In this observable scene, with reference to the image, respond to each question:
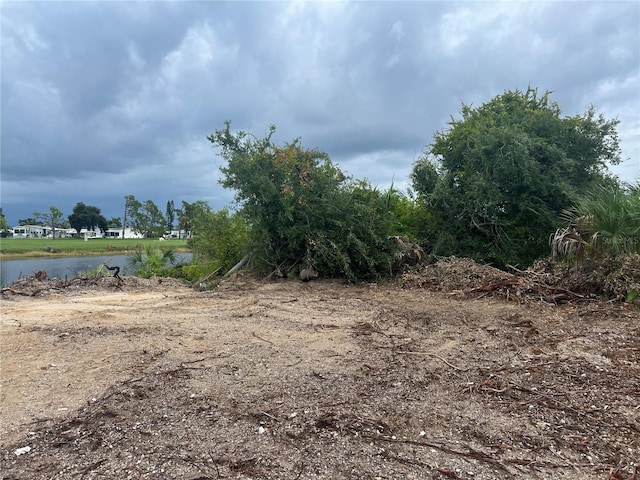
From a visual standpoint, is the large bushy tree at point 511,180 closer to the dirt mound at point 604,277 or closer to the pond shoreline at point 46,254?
the dirt mound at point 604,277

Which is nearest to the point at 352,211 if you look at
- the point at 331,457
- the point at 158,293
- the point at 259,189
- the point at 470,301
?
the point at 259,189

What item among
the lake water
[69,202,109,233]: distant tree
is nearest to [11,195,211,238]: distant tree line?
[69,202,109,233]: distant tree

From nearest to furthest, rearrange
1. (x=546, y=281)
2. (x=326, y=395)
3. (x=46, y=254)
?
1. (x=326, y=395)
2. (x=546, y=281)
3. (x=46, y=254)

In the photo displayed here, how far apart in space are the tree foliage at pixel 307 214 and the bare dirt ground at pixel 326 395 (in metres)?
3.83

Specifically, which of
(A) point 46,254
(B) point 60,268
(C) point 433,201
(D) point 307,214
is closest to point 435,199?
(C) point 433,201

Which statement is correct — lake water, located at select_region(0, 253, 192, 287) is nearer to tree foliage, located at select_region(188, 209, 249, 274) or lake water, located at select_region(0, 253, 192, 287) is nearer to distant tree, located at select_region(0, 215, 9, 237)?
tree foliage, located at select_region(188, 209, 249, 274)

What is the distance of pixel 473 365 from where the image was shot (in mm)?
3955

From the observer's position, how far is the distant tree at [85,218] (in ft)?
290

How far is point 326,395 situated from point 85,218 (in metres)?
99.3

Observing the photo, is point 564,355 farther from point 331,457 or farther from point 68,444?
point 68,444

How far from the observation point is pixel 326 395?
329 cm

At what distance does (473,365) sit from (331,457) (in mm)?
2053

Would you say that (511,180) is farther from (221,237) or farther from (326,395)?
(326,395)

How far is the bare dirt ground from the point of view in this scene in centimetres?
240
